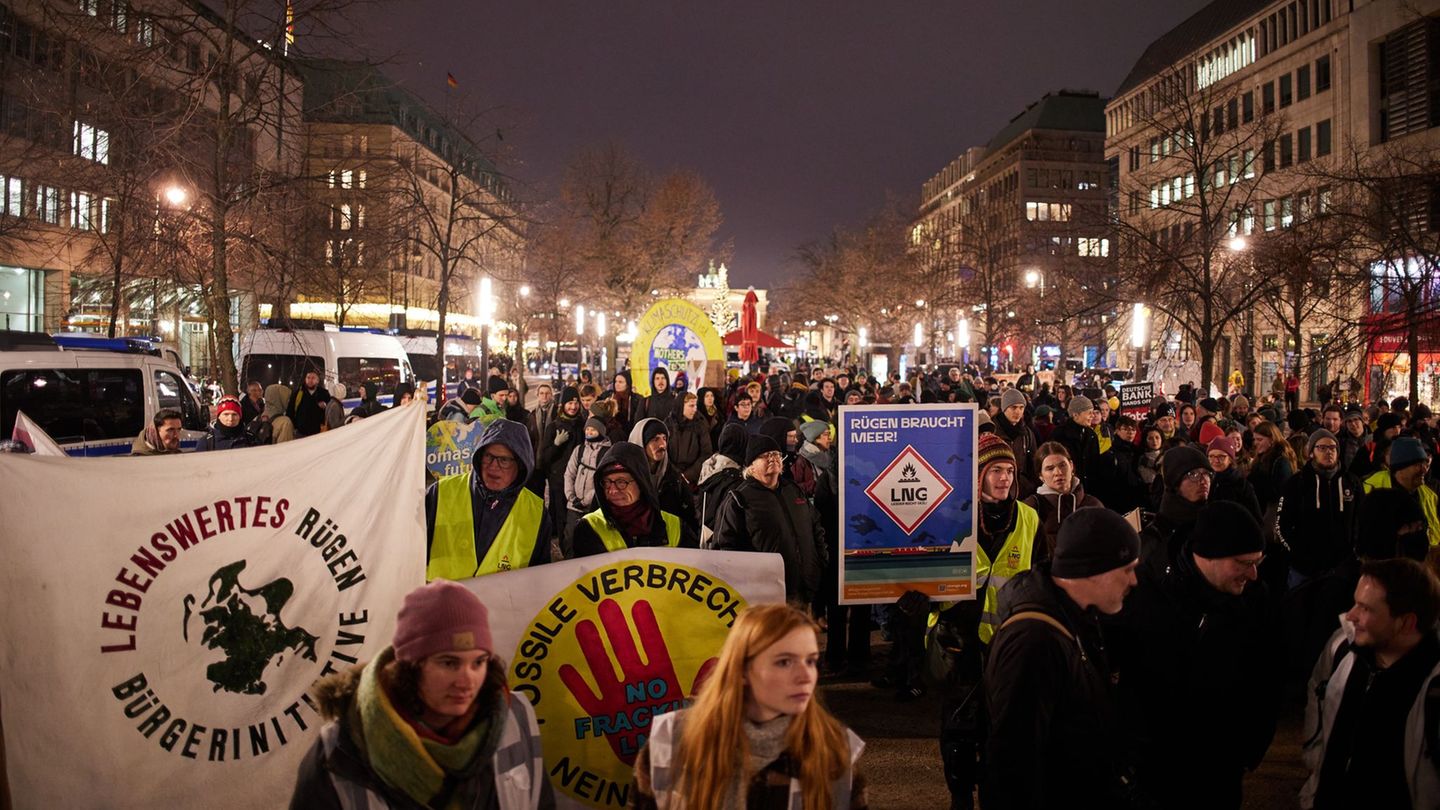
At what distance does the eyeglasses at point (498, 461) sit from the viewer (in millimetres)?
5758

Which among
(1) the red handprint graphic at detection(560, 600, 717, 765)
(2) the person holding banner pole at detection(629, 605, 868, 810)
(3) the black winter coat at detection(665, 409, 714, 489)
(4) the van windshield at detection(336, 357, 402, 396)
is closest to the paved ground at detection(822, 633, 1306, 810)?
(1) the red handprint graphic at detection(560, 600, 717, 765)

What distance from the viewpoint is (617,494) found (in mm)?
5699

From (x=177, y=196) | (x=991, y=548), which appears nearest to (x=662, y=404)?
(x=991, y=548)

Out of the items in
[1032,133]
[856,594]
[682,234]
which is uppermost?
[1032,133]

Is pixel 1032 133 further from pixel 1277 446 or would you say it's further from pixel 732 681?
pixel 732 681

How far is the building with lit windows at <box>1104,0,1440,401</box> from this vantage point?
19812 millimetres

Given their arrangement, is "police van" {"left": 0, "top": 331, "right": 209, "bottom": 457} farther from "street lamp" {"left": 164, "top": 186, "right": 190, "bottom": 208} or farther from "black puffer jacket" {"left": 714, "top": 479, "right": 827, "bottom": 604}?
"street lamp" {"left": 164, "top": 186, "right": 190, "bottom": 208}

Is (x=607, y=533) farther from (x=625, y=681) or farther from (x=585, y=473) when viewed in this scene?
(x=585, y=473)

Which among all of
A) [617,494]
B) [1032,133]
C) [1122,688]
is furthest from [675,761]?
[1032,133]

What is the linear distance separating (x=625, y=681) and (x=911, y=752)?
9.18 feet

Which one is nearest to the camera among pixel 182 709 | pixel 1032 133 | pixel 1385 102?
pixel 182 709

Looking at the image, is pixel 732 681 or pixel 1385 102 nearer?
pixel 732 681

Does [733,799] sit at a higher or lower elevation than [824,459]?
lower

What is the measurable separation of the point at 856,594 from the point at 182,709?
3.83 meters
